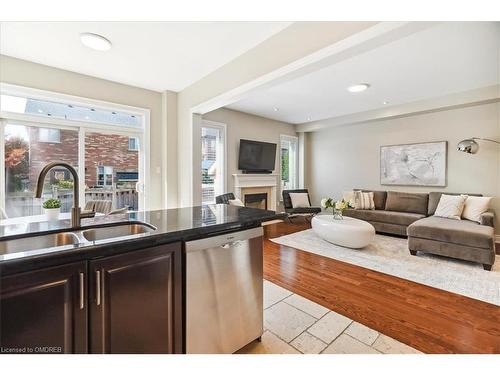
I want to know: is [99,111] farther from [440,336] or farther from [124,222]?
[440,336]

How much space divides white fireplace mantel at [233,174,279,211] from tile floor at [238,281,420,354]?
10.8ft

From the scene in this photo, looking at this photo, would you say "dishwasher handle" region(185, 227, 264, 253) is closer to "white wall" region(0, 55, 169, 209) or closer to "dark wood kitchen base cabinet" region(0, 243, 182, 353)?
"dark wood kitchen base cabinet" region(0, 243, 182, 353)

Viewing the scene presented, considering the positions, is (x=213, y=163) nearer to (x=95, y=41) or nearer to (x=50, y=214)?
(x=95, y=41)

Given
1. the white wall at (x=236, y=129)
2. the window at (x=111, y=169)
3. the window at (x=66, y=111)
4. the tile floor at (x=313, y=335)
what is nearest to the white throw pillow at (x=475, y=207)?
the tile floor at (x=313, y=335)

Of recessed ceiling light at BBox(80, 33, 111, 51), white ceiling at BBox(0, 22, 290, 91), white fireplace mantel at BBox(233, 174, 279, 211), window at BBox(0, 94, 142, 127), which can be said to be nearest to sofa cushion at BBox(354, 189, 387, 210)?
white fireplace mantel at BBox(233, 174, 279, 211)

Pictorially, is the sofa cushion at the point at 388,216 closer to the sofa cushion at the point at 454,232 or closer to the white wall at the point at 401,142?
the sofa cushion at the point at 454,232

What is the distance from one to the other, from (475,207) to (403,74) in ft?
8.29

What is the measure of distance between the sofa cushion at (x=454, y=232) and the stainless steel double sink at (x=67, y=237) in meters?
3.75

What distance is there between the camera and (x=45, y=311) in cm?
93

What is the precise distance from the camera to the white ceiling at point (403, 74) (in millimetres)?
2510

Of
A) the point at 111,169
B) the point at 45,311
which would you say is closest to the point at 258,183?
the point at 111,169

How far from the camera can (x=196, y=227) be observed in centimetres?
135

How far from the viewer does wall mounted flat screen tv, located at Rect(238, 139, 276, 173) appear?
538 centimetres

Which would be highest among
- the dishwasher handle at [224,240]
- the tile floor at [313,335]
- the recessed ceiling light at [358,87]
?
the recessed ceiling light at [358,87]
